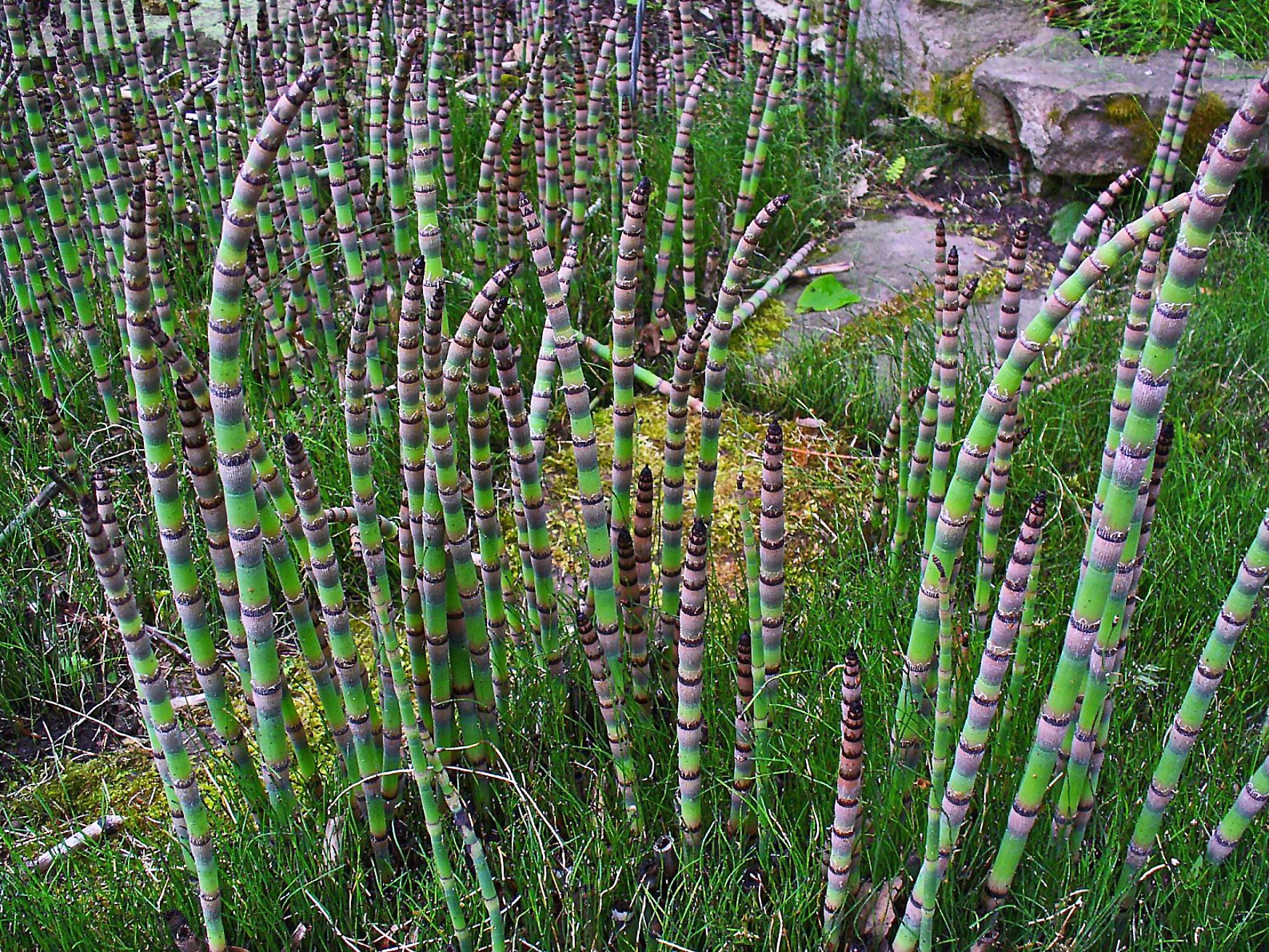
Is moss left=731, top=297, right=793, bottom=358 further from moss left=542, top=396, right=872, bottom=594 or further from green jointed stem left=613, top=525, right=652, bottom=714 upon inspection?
green jointed stem left=613, top=525, right=652, bottom=714

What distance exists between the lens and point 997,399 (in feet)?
3.08

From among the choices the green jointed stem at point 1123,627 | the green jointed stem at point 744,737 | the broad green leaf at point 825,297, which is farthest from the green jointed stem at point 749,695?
the broad green leaf at point 825,297

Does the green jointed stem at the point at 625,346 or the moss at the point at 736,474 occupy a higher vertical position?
the green jointed stem at the point at 625,346

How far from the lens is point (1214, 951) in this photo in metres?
1.20

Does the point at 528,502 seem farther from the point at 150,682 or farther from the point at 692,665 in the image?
the point at 150,682

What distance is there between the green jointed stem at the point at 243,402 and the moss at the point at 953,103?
3.21 meters

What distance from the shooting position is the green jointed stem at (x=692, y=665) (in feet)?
3.86

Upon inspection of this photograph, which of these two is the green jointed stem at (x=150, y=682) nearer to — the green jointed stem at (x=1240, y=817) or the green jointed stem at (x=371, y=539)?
the green jointed stem at (x=371, y=539)

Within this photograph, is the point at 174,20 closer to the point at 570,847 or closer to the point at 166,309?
the point at 166,309

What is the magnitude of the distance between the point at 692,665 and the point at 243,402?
0.51 metres

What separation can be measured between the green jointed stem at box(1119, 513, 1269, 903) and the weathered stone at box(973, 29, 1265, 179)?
2666 millimetres

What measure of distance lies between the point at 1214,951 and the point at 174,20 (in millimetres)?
3052

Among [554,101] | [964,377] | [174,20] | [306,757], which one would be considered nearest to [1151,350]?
[306,757]

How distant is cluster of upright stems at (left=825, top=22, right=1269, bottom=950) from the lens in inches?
34.0
